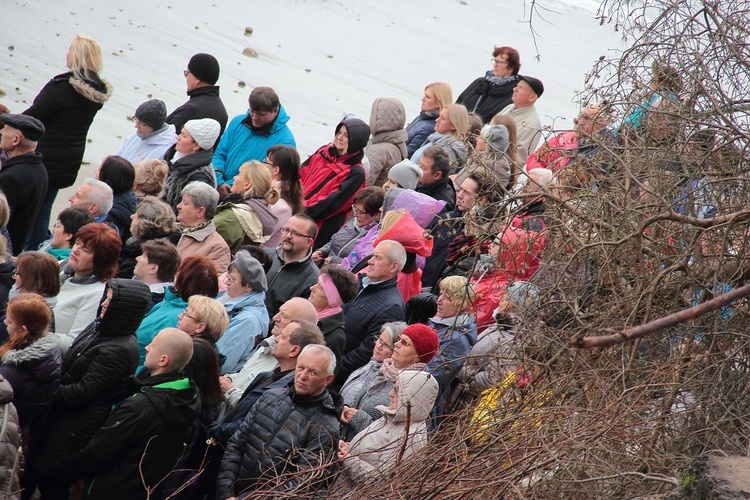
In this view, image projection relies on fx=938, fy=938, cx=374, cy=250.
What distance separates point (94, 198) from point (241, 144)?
2115 mm

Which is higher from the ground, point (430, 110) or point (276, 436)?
point (430, 110)

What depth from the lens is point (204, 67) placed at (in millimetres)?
9375

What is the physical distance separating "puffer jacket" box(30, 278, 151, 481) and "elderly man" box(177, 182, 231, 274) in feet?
5.85

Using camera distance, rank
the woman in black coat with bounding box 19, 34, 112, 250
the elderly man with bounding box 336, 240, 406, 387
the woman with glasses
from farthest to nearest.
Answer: the woman in black coat with bounding box 19, 34, 112, 250
the woman with glasses
the elderly man with bounding box 336, 240, 406, 387

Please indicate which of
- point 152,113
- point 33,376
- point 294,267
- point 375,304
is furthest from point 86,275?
point 152,113

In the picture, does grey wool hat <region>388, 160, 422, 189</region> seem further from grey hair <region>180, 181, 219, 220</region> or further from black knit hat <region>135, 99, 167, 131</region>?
black knit hat <region>135, 99, 167, 131</region>

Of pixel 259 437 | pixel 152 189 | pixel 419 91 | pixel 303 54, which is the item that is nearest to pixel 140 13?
pixel 303 54

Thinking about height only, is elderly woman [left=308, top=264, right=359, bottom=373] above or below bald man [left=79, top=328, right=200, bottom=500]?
above

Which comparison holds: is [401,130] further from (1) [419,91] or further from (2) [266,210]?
(1) [419,91]

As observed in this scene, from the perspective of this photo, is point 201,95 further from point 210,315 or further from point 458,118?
point 210,315

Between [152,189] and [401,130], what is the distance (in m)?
2.62

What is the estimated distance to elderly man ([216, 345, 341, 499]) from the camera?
200 inches

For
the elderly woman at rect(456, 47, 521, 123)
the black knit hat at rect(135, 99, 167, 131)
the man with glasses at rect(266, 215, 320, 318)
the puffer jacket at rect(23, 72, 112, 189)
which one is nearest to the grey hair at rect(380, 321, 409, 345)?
the man with glasses at rect(266, 215, 320, 318)

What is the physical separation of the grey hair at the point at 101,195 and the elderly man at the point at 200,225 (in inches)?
24.4
